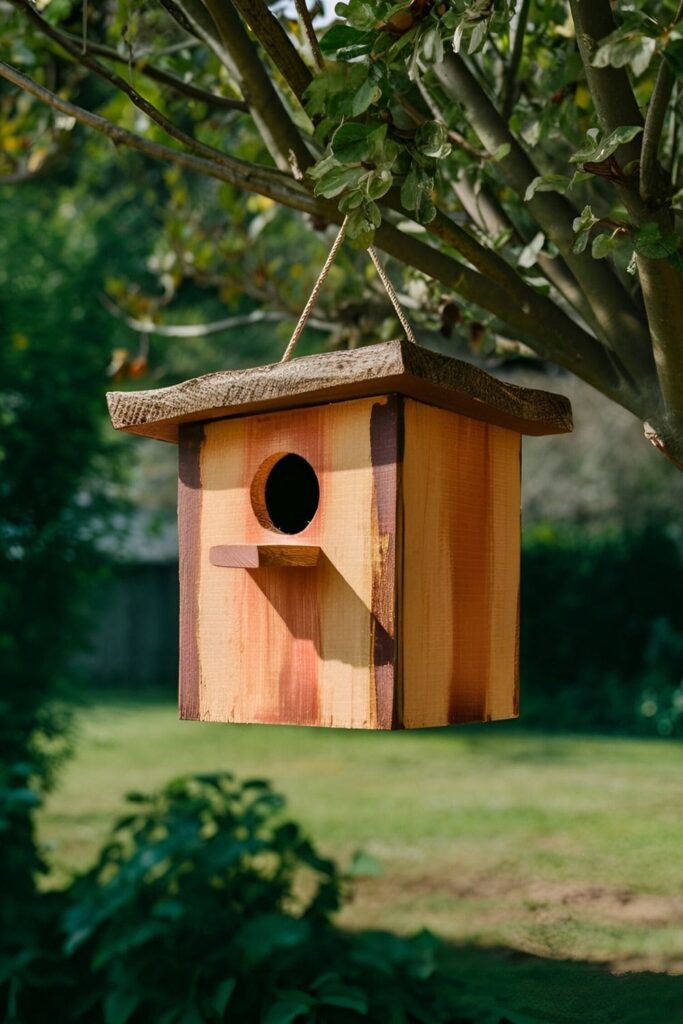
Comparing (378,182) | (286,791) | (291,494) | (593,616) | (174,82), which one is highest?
(174,82)

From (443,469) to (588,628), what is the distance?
9.38 metres

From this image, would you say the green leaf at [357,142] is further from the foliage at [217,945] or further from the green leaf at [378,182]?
the foliage at [217,945]

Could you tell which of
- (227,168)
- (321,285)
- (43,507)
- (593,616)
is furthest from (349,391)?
(593,616)

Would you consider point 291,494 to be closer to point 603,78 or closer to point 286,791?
point 603,78

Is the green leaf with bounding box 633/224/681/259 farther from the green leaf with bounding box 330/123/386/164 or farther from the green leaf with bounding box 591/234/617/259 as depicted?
the green leaf with bounding box 330/123/386/164

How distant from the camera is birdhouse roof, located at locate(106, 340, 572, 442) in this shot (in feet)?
5.37

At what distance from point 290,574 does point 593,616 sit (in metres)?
9.42

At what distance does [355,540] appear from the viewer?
177 cm

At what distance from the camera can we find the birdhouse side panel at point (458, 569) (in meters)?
1.77

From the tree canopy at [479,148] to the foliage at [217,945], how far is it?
61.9 inches

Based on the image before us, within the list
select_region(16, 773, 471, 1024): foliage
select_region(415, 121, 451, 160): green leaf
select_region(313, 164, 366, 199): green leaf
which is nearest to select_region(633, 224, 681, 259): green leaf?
select_region(415, 121, 451, 160): green leaf

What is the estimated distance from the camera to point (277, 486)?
2.24 m

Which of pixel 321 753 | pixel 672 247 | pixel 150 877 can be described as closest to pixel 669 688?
pixel 321 753

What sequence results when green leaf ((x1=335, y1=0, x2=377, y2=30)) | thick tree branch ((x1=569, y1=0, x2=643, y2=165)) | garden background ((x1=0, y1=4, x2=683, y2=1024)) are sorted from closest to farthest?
green leaf ((x1=335, y1=0, x2=377, y2=30)) < thick tree branch ((x1=569, y1=0, x2=643, y2=165)) < garden background ((x1=0, y1=4, x2=683, y2=1024))
